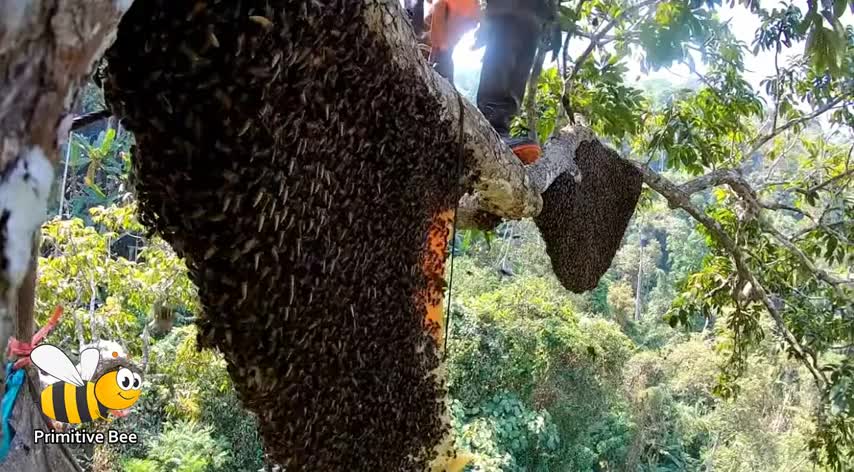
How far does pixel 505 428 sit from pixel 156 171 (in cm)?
845

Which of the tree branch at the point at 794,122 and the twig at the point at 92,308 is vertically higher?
the tree branch at the point at 794,122

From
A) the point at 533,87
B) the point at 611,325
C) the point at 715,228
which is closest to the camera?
the point at 533,87

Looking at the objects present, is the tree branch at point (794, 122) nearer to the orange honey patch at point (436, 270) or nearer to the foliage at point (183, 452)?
the orange honey patch at point (436, 270)

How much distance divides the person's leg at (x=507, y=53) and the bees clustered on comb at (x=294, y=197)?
101 centimetres

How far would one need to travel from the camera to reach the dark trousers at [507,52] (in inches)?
105

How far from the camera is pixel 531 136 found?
3.45m

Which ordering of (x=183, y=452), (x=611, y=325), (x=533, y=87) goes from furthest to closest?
(x=611, y=325)
(x=183, y=452)
(x=533, y=87)

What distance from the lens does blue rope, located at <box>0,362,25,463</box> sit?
4.25 ft

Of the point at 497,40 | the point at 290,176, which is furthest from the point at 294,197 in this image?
the point at 497,40

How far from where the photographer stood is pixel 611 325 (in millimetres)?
10594

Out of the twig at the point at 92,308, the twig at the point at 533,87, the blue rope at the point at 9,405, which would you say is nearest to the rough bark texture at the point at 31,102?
the blue rope at the point at 9,405

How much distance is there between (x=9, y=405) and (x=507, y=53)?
2.19 meters

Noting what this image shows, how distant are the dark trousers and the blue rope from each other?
2.11 metres

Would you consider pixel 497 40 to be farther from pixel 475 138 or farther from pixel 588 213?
pixel 588 213
